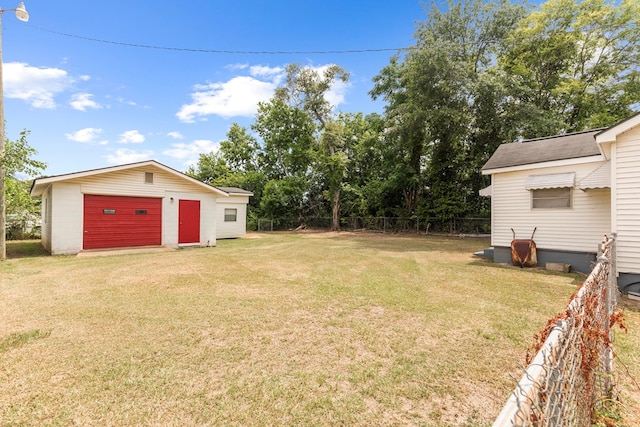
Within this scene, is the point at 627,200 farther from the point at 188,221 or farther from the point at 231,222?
the point at 231,222

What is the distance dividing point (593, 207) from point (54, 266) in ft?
48.4

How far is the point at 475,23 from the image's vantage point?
17.3 metres

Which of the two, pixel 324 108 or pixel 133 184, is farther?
pixel 324 108

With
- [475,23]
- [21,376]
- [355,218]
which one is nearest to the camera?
[21,376]

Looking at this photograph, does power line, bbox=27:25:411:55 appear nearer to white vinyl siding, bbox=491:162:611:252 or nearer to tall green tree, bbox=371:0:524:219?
tall green tree, bbox=371:0:524:219

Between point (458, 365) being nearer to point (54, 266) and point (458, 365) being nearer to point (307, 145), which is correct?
point (54, 266)

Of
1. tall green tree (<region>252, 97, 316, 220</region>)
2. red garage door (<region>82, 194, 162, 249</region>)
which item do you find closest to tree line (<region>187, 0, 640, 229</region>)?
tall green tree (<region>252, 97, 316, 220</region>)

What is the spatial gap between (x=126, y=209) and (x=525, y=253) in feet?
46.2

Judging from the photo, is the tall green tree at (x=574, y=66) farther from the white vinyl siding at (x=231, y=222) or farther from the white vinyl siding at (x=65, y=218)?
the white vinyl siding at (x=65, y=218)

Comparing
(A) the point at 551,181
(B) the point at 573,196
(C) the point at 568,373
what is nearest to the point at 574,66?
(A) the point at 551,181

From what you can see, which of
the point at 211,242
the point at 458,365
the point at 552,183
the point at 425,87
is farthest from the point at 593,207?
the point at 211,242

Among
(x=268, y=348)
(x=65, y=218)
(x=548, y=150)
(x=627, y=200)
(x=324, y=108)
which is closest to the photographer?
(x=268, y=348)

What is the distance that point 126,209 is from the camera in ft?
36.7

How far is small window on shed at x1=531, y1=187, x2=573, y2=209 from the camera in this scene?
7.94m
